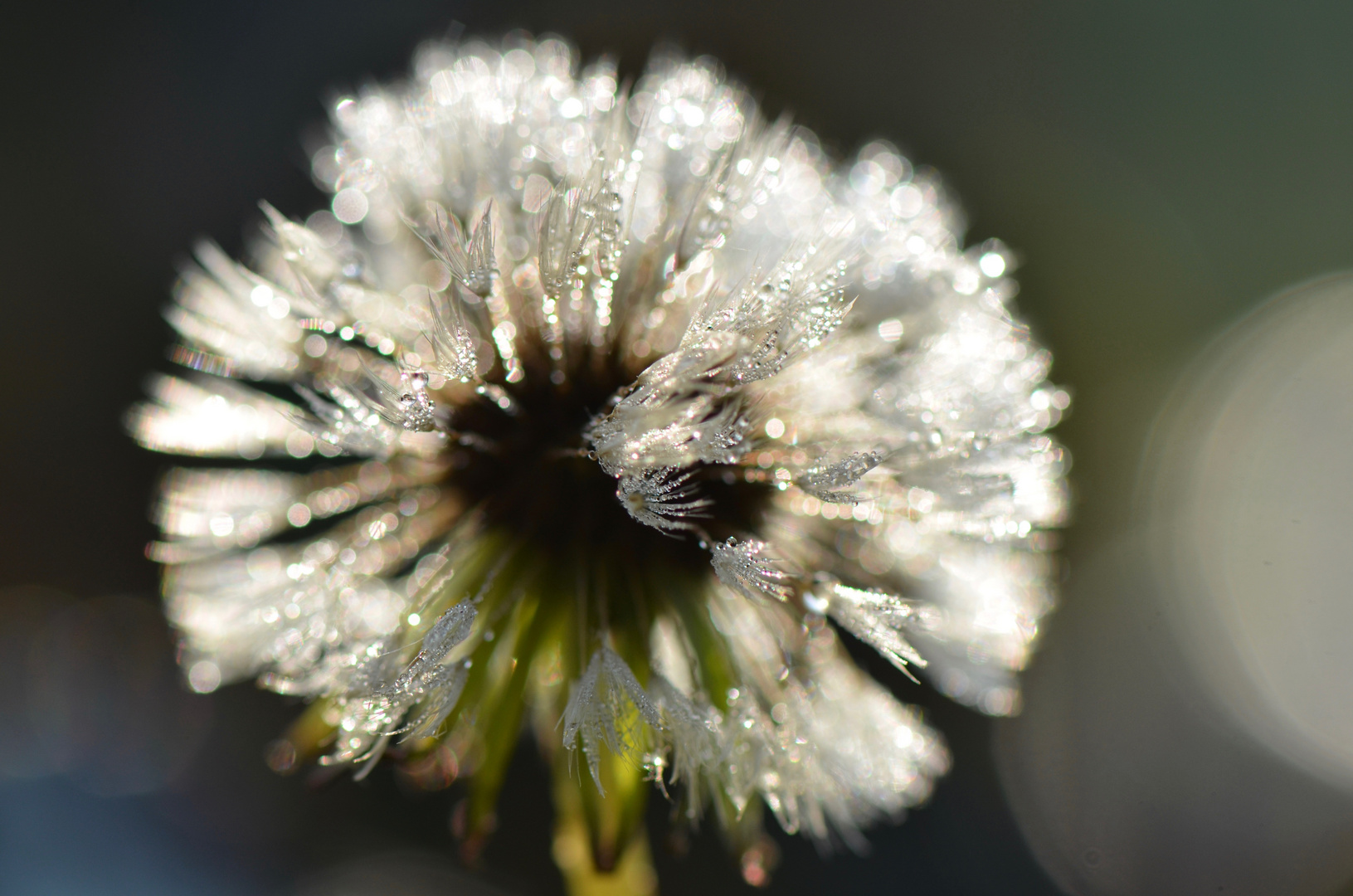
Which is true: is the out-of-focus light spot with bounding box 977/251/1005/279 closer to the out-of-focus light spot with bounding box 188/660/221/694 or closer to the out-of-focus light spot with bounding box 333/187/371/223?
the out-of-focus light spot with bounding box 333/187/371/223

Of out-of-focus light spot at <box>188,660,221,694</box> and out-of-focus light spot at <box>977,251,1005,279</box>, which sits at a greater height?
out-of-focus light spot at <box>977,251,1005,279</box>

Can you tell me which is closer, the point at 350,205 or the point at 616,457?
the point at 616,457

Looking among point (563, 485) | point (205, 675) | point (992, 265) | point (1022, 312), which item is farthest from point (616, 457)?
point (1022, 312)

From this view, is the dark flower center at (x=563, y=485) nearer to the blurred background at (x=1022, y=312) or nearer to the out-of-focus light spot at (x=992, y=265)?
the out-of-focus light spot at (x=992, y=265)

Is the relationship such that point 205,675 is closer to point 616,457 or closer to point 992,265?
point 616,457

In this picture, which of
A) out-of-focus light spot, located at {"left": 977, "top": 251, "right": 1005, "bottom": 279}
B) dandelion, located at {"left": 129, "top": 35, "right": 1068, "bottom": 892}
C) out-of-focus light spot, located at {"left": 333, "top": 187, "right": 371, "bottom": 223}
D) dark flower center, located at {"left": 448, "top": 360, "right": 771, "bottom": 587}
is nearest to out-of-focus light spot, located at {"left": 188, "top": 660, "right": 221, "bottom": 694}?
dandelion, located at {"left": 129, "top": 35, "right": 1068, "bottom": 892}

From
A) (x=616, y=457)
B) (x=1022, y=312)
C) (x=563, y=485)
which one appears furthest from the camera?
(x=1022, y=312)
